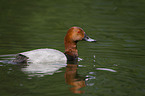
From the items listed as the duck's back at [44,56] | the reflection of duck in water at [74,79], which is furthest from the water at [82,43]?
the duck's back at [44,56]

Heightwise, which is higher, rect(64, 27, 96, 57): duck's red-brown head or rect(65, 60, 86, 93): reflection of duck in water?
rect(64, 27, 96, 57): duck's red-brown head

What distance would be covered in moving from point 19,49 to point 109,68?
125 inches

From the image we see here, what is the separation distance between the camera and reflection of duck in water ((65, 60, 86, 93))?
5358mm

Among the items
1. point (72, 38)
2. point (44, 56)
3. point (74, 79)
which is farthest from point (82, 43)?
point (74, 79)

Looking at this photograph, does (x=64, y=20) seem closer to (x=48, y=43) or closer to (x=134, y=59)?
(x=48, y=43)

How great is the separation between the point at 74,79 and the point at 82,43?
14.9 feet

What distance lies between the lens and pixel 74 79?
5.94 meters

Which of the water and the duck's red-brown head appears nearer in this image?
the water

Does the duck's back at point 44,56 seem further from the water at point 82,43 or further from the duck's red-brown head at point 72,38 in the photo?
the duck's red-brown head at point 72,38

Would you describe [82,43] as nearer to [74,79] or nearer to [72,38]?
[72,38]

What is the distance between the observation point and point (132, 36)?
10891 millimetres

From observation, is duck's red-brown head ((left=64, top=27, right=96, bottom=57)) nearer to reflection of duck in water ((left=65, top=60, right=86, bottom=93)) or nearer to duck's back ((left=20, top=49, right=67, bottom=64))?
duck's back ((left=20, top=49, right=67, bottom=64))

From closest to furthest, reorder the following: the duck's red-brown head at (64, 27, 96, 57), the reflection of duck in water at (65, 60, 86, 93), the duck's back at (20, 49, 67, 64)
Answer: the reflection of duck in water at (65, 60, 86, 93) → the duck's back at (20, 49, 67, 64) → the duck's red-brown head at (64, 27, 96, 57)

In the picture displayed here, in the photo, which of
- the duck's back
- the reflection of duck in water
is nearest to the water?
the reflection of duck in water
